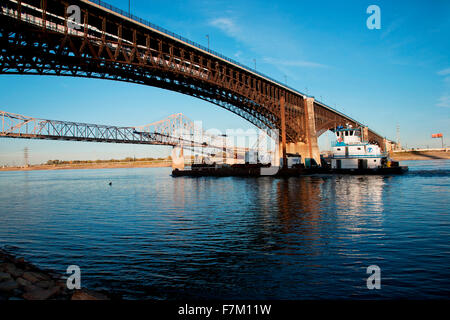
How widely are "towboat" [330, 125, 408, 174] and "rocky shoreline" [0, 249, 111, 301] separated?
51.8 m

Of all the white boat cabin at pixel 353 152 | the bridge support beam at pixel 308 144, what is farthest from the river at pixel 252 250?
the bridge support beam at pixel 308 144

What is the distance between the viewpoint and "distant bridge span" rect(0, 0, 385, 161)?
1231 inches

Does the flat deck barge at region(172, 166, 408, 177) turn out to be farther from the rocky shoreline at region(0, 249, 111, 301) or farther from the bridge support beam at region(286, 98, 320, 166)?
the rocky shoreline at region(0, 249, 111, 301)

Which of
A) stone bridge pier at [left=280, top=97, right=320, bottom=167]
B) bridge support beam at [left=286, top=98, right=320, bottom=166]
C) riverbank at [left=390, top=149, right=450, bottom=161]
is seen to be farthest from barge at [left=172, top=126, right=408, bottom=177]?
riverbank at [left=390, top=149, right=450, bottom=161]

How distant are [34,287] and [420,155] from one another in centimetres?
19158

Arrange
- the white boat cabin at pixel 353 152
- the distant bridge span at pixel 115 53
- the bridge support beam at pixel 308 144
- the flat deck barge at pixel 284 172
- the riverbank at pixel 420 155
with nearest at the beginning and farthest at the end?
the distant bridge span at pixel 115 53, the flat deck barge at pixel 284 172, the white boat cabin at pixel 353 152, the bridge support beam at pixel 308 144, the riverbank at pixel 420 155

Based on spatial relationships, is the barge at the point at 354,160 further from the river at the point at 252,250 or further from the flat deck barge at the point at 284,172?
the river at the point at 252,250

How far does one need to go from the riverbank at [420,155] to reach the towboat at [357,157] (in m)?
120

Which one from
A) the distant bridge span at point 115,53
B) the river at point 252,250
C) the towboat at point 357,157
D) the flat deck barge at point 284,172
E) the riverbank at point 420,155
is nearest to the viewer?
the river at point 252,250

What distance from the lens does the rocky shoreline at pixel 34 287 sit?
6141 mm

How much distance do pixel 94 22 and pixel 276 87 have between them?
157 ft

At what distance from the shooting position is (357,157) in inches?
2079

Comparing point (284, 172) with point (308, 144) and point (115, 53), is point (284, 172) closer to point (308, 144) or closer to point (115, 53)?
point (308, 144)
